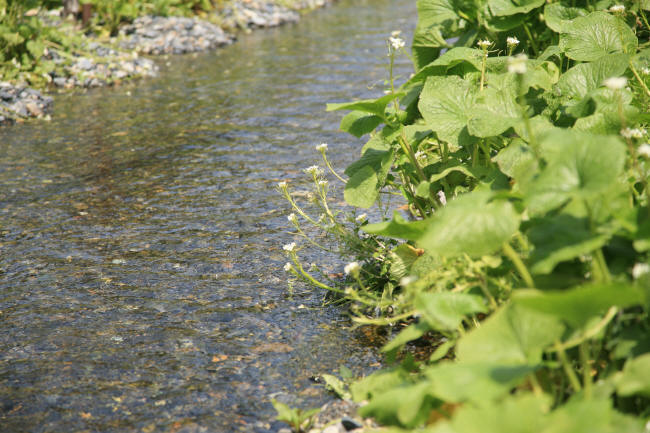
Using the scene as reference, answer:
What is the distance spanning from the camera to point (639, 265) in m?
1.48

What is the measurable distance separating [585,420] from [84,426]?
157cm

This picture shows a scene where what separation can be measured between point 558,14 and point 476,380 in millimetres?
2217

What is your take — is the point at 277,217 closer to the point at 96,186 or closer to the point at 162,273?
the point at 162,273

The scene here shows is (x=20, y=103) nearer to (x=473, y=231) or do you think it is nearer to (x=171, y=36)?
(x=171, y=36)

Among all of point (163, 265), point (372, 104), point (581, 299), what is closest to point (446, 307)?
point (581, 299)

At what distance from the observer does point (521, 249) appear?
1890 millimetres

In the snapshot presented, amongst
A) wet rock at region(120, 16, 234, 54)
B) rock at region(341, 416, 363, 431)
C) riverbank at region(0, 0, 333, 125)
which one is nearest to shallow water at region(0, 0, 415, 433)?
rock at region(341, 416, 363, 431)

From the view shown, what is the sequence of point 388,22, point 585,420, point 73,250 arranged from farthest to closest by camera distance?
point 388,22, point 73,250, point 585,420

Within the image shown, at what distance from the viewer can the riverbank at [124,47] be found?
271 inches

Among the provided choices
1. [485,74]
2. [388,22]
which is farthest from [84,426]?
[388,22]

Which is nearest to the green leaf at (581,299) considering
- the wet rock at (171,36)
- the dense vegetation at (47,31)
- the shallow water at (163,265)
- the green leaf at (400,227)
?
the green leaf at (400,227)

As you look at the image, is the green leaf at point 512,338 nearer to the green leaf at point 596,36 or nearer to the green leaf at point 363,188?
the green leaf at point 363,188

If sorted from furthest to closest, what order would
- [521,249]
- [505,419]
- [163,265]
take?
[163,265] → [521,249] → [505,419]

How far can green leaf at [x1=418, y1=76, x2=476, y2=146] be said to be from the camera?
2.31 metres
